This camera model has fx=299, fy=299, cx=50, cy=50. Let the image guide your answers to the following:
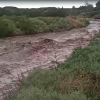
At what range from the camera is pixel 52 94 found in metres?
6.29

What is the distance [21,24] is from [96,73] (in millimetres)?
20867

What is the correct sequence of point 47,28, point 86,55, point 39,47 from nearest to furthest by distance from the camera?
point 86,55, point 39,47, point 47,28

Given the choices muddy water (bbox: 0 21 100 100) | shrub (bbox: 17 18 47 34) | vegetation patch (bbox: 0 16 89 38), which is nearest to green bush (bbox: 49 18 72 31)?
vegetation patch (bbox: 0 16 89 38)

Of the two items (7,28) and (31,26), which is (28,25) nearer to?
(31,26)

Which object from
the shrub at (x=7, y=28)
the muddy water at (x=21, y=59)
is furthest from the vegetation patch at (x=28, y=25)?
the muddy water at (x=21, y=59)

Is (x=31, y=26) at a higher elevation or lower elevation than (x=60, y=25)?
higher

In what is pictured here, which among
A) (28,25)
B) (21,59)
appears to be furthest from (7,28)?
(21,59)

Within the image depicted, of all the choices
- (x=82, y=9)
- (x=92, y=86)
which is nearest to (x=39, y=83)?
(x=92, y=86)

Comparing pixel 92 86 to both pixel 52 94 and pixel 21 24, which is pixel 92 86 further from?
pixel 21 24

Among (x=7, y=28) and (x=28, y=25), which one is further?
(x=28, y=25)

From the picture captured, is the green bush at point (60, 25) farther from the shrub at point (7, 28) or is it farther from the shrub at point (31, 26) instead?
the shrub at point (7, 28)

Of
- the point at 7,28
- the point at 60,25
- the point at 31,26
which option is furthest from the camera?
the point at 60,25

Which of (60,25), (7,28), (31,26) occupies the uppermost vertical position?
(7,28)

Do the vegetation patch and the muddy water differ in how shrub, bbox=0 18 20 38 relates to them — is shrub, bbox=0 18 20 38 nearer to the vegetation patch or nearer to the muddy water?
the vegetation patch
